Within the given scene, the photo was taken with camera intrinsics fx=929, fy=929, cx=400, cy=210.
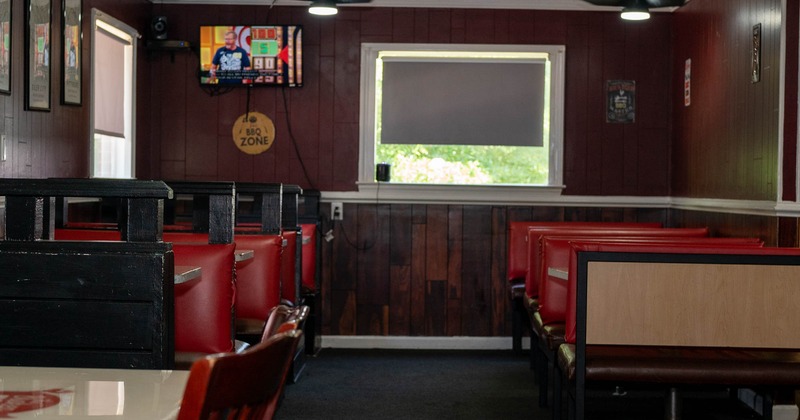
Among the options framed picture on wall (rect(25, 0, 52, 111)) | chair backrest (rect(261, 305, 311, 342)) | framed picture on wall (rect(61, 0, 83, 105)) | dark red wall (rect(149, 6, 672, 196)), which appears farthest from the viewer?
dark red wall (rect(149, 6, 672, 196))

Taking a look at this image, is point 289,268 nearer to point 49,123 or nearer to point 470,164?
point 49,123

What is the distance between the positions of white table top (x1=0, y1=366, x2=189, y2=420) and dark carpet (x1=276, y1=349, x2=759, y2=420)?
2.91 m

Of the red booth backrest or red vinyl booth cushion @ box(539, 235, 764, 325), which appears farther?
the red booth backrest

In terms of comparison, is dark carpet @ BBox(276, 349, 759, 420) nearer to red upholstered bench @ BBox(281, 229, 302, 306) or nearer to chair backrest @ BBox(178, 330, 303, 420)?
red upholstered bench @ BBox(281, 229, 302, 306)

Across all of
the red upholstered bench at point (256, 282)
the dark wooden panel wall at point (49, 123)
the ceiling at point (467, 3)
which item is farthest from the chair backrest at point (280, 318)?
the ceiling at point (467, 3)

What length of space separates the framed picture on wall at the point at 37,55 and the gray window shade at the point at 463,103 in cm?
274

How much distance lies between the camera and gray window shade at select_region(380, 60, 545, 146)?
7.12 meters

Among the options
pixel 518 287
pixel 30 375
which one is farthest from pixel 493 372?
pixel 30 375

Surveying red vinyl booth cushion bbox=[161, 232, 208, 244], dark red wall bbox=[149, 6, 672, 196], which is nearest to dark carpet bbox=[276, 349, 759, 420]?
red vinyl booth cushion bbox=[161, 232, 208, 244]

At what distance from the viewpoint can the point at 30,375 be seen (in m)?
2.01

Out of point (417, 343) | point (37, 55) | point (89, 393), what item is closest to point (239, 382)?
point (89, 393)

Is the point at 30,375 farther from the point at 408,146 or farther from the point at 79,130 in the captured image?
the point at 408,146

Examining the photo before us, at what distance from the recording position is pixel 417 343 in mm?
7156

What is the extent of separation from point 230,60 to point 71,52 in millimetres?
1763
